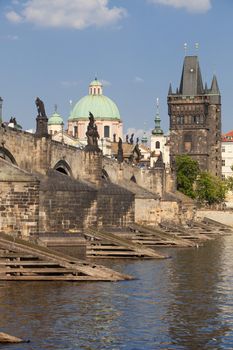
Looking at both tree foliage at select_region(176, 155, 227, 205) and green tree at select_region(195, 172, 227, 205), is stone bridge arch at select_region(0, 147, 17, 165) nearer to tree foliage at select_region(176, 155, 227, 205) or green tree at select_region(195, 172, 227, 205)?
tree foliage at select_region(176, 155, 227, 205)

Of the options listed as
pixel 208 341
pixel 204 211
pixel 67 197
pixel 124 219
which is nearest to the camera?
pixel 208 341

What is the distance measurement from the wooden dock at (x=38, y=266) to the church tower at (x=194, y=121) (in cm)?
13452

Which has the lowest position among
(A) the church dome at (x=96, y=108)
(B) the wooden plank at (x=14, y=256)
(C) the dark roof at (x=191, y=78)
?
(B) the wooden plank at (x=14, y=256)

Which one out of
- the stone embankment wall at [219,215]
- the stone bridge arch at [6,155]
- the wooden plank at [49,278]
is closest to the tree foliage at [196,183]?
the stone embankment wall at [219,215]

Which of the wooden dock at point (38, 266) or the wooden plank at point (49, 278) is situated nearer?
the wooden plank at point (49, 278)

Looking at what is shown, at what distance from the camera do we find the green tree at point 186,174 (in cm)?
14231

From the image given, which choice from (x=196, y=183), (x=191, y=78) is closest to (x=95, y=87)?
(x=191, y=78)

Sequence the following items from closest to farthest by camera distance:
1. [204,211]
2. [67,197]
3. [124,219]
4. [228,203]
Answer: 1. [67,197]
2. [124,219]
3. [204,211]
4. [228,203]

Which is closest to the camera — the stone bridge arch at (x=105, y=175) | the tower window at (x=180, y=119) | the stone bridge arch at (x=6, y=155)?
Answer: the stone bridge arch at (x=6, y=155)

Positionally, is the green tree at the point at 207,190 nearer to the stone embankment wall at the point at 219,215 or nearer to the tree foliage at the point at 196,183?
the tree foliage at the point at 196,183

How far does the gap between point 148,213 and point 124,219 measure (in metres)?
20.3

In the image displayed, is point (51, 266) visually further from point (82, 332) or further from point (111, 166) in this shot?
point (111, 166)

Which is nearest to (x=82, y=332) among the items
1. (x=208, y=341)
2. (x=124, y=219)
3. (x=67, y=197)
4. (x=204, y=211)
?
(x=208, y=341)

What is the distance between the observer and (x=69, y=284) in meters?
37.9
